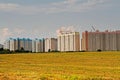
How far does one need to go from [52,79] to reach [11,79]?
3.31 m

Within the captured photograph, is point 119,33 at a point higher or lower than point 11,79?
higher

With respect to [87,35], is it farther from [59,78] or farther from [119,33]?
[59,78]

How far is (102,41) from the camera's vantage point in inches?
7613

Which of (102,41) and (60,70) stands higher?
(102,41)

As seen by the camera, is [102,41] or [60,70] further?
[102,41]

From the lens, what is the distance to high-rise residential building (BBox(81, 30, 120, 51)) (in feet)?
618

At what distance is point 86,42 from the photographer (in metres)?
193

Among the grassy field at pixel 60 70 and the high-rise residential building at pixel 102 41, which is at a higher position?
the high-rise residential building at pixel 102 41

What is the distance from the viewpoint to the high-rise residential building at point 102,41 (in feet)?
618

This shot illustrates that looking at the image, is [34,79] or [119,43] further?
[119,43]

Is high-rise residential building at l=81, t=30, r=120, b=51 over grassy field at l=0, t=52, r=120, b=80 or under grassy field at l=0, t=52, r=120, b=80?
→ over

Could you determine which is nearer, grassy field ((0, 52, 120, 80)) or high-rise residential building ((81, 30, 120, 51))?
grassy field ((0, 52, 120, 80))

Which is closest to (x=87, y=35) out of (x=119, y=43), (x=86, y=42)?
(x=86, y=42)

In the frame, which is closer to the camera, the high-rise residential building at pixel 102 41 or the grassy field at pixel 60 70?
the grassy field at pixel 60 70
